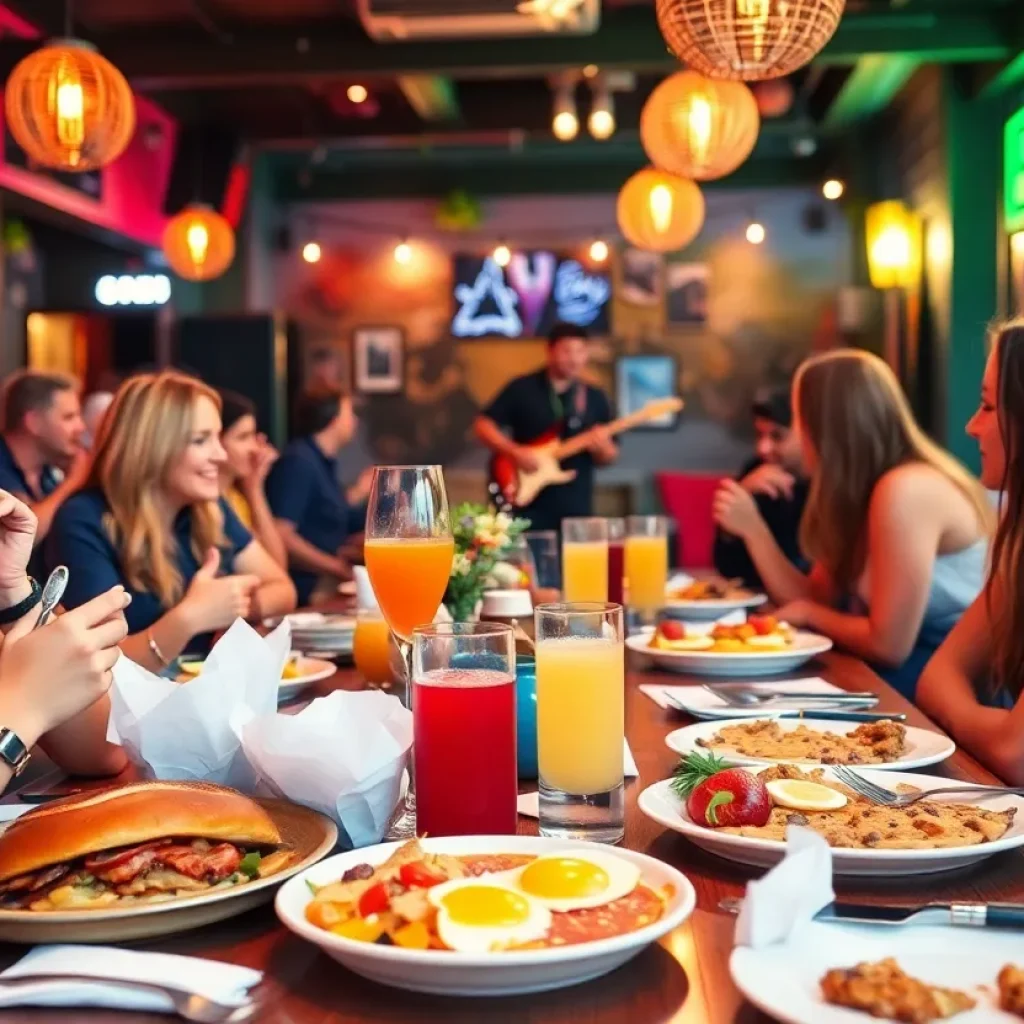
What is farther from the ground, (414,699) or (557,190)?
(557,190)

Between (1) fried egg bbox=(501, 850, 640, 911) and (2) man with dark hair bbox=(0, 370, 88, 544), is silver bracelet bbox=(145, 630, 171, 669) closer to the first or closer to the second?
(1) fried egg bbox=(501, 850, 640, 911)

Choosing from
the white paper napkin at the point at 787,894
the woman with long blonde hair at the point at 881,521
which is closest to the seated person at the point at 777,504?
the woman with long blonde hair at the point at 881,521

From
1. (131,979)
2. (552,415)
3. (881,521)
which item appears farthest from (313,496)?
(131,979)

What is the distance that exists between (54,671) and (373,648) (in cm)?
96

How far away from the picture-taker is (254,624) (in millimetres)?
3074

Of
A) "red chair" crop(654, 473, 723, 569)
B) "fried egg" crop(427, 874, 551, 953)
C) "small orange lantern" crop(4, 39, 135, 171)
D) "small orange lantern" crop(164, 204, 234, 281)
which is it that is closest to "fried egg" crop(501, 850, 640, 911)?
"fried egg" crop(427, 874, 551, 953)

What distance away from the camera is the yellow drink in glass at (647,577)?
300 cm

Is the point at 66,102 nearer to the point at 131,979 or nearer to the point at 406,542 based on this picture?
the point at 406,542

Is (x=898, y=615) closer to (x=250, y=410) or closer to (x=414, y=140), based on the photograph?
(x=250, y=410)

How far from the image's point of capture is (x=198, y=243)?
23.0 feet

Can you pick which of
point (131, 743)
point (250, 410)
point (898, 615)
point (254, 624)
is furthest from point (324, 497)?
point (131, 743)

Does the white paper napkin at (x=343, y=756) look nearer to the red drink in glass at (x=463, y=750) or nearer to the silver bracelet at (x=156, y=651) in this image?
the red drink in glass at (x=463, y=750)

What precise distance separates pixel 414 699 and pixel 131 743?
1.12ft

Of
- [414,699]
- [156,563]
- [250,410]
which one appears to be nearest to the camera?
[414,699]
